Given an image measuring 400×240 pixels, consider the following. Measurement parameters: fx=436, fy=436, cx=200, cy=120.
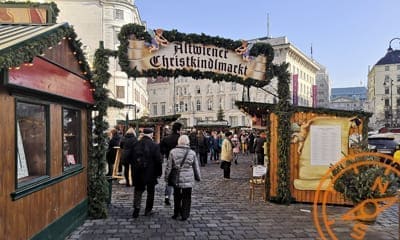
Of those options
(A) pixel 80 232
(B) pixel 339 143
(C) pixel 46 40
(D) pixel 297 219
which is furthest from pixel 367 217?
(C) pixel 46 40

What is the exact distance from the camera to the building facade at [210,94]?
270ft

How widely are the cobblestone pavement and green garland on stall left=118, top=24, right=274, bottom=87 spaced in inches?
114

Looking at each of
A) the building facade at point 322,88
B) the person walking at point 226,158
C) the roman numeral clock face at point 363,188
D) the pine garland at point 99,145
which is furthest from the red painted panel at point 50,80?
the building facade at point 322,88

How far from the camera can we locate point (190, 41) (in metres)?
9.56

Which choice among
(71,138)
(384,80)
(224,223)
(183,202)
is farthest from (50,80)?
(384,80)

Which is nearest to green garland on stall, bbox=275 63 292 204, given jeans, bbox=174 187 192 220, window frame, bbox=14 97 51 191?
jeans, bbox=174 187 192 220

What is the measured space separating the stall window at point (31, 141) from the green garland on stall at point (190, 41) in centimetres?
325

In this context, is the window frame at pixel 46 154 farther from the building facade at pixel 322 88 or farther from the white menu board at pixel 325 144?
the building facade at pixel 322 88

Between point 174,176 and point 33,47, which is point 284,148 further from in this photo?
point 33,47

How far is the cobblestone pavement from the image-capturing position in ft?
23.5

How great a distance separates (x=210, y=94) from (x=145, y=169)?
260 ft

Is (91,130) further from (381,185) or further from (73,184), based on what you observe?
(381,185)

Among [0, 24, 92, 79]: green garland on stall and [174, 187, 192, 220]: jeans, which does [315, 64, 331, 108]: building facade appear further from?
[0, 24, 92, 79]: green garland on stall

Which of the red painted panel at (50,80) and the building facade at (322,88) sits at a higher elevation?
the building facade at (322,88)
